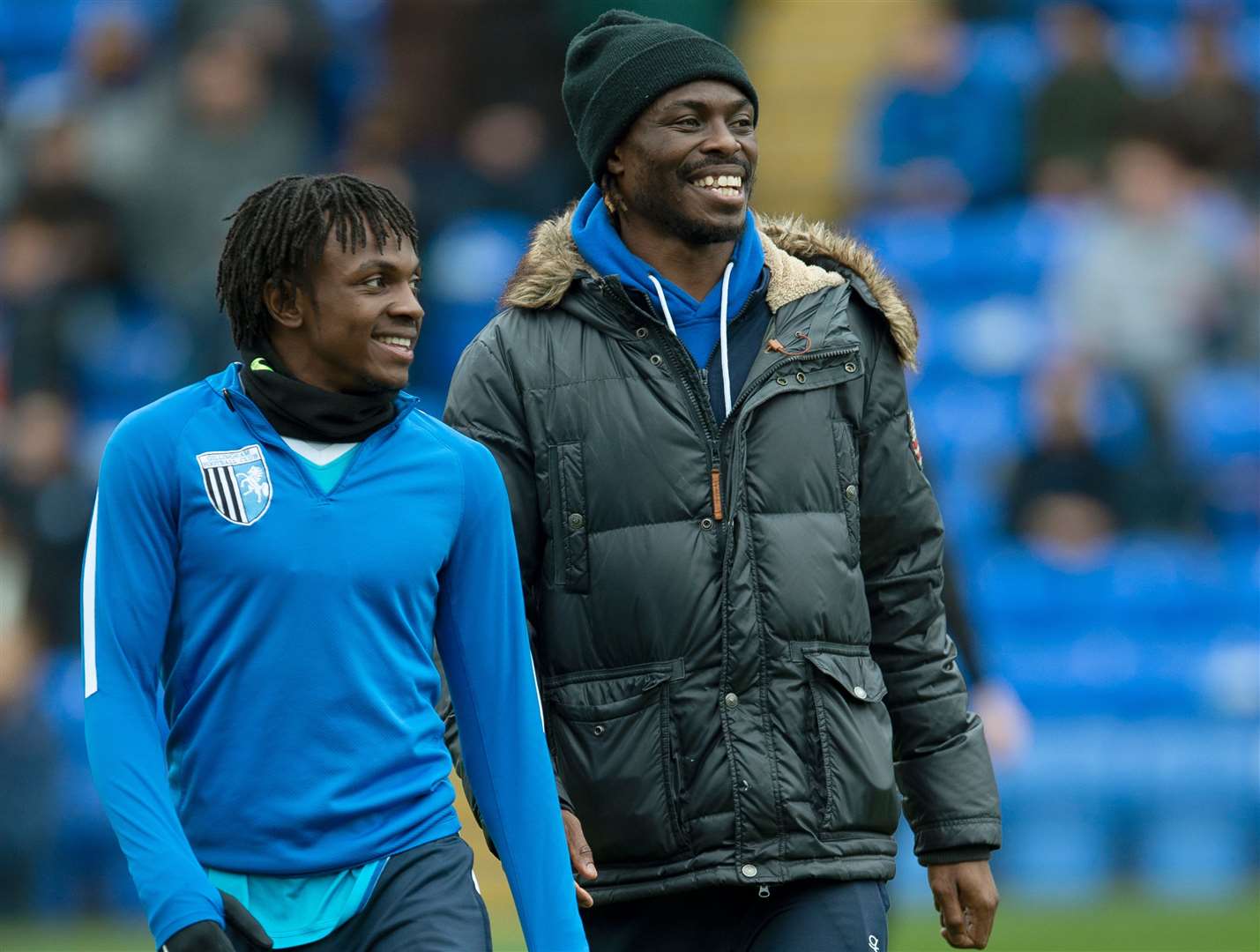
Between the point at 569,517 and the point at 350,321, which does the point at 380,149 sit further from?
the point at 350,321

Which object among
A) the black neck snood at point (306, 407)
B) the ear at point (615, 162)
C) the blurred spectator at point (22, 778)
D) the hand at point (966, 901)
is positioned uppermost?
the ear at point (615, 162)

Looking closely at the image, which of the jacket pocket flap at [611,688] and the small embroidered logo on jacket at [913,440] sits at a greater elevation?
the small embroidered logo on jacket at [913,440]

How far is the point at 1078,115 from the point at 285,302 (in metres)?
10.9

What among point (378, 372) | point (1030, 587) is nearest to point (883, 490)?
point (378, 372)

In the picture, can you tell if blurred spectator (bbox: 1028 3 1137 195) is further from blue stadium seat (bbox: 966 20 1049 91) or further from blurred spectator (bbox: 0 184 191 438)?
blurred spectator (bbox: 0 184 191 438)

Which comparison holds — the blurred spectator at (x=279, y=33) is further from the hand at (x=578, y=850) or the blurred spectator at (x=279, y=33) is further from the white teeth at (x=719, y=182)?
the hand at (x=578, y=850)

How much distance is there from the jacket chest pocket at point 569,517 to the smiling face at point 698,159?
47cm

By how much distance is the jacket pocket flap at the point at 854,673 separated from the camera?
14.3ft

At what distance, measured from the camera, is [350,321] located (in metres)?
4.01

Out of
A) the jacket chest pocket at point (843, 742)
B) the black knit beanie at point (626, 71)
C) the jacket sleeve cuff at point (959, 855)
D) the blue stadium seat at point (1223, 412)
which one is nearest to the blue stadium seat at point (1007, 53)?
the blue stadium seat at point (1223, 412)

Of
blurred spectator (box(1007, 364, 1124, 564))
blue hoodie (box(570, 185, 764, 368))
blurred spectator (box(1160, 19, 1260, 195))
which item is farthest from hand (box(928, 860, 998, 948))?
blurred spectator (box(1160, 19, 1260, 195))

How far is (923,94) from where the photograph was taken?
47.3 feet

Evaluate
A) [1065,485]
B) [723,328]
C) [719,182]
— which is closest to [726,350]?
[723,328]

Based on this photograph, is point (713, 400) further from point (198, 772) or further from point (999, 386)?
point (999, 386)
